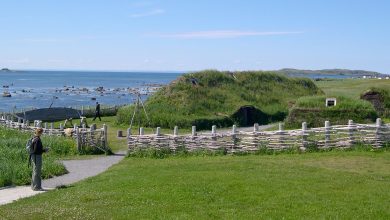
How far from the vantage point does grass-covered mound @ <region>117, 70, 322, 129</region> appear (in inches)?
1644

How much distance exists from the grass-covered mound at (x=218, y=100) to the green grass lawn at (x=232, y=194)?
2138cm

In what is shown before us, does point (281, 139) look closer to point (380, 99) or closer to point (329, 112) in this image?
point (329, 112)

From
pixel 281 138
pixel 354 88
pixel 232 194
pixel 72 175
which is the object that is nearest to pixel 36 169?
pixel 72 175

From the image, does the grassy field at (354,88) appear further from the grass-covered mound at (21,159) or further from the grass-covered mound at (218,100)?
the grass-covered mound at (21,159)

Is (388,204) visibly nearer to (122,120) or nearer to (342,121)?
(342,121)

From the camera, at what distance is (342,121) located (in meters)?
35.3

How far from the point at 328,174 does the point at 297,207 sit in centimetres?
452

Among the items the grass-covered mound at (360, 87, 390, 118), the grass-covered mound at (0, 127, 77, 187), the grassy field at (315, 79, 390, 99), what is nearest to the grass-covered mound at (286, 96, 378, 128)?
the grassy field at (315, 79, 390, 99)

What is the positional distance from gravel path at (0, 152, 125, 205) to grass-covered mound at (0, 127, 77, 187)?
0.59 meters

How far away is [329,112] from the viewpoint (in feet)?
118

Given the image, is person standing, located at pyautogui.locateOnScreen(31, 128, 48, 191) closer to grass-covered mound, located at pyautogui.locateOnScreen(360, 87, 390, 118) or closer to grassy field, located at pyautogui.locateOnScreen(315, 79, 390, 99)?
grassy field, located at pyautogui.locateOnScreen(315, 79, 390, 99)

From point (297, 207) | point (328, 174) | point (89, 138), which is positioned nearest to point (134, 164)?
point (89, 138)

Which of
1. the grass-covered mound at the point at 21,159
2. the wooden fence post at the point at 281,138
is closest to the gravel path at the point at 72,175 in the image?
the grass-covered mound at the point at 21,159

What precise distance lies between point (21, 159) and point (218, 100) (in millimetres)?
23802
